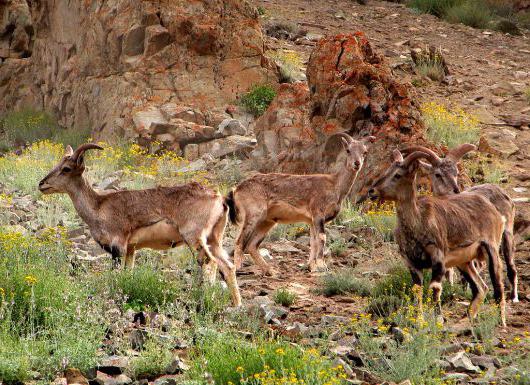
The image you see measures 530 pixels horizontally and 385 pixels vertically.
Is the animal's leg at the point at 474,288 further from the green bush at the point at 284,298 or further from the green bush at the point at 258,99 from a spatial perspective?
the green bush at the point at 258,99

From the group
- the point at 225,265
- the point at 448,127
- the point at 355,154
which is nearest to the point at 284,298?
the point at 225,265

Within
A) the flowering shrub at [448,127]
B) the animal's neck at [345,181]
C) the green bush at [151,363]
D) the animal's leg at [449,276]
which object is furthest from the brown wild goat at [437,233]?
the flowering shrub at [448,127]

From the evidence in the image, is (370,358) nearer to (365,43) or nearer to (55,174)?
(55,174)

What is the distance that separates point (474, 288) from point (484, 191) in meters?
1.70

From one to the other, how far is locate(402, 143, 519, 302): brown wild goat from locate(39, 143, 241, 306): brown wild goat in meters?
2.68

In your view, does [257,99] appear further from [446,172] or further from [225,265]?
[225,265]

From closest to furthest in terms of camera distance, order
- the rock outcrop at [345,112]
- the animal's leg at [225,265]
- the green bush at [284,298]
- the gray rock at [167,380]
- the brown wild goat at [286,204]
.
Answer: the gray rock at [167,380] → the animal's leg at [225,265] → the green bush at [284,298] → the brown wild goat at [286,204] → the rock outcrop at [345,112]

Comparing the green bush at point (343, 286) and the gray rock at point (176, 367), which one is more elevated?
the gray rock at point (176, 367)

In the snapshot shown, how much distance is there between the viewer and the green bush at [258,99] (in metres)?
23.2

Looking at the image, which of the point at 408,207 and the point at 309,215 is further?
A: the point at 309,215

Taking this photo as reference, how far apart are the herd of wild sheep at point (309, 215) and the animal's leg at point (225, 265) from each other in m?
0.01

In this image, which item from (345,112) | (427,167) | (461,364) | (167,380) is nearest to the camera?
(167,380)

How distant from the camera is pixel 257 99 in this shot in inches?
923

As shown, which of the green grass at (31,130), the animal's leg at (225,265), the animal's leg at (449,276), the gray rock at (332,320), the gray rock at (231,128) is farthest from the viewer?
the green grass at (31,130)
